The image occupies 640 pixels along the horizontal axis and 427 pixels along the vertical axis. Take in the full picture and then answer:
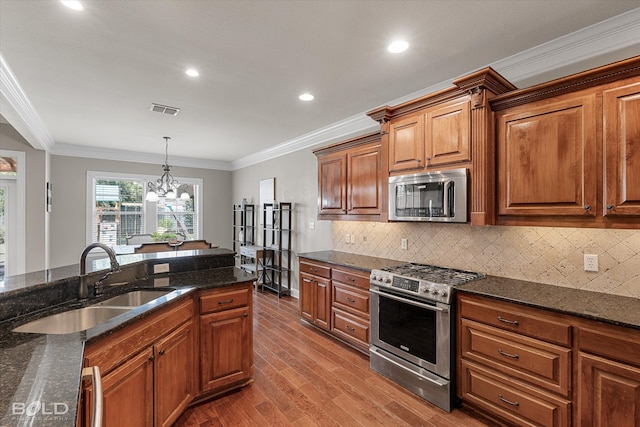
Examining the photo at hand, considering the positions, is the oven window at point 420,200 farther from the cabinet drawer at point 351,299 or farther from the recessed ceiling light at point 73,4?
the recessed ceiling light at point 73,4

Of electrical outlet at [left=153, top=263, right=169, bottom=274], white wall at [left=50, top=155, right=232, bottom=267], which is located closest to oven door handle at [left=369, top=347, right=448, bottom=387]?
electrical outlet at [left=153, top=263, right=169, bottom=274]

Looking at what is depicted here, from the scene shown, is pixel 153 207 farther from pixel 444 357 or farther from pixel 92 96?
pixel 444 357

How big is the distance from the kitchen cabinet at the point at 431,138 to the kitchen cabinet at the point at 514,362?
1174 millimetres

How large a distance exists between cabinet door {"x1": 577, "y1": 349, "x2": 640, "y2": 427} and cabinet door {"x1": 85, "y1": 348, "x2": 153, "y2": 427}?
100 inches

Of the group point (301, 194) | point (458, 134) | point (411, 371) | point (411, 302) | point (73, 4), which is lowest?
point (411, 371)

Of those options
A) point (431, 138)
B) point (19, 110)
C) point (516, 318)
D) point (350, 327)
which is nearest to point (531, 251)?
point (516, 318)

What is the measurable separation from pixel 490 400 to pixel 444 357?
0.38 meters

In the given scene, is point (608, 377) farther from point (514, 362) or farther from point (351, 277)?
point (351, 277)

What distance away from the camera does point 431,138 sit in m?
2.70

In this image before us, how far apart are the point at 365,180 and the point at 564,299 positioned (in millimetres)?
2084

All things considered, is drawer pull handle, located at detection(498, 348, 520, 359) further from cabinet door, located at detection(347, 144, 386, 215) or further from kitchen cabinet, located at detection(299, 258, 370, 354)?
cabinet door, located at detection(347, 144, 386, 215)

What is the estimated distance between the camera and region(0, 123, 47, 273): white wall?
469 cm

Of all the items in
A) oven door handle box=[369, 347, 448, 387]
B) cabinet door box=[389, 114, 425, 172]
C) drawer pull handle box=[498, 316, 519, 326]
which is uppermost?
cabinet door box=[389, 114, 425, 172]

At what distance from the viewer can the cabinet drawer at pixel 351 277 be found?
3086mm
